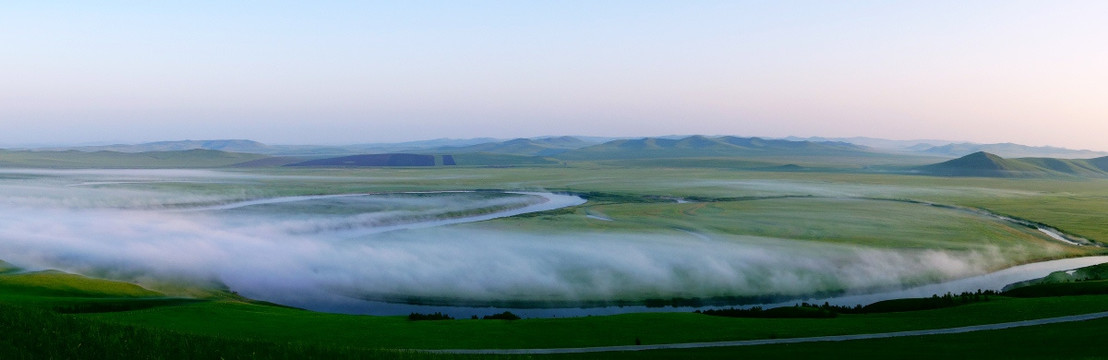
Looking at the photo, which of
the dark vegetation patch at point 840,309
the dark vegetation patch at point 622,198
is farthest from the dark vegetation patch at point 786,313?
the dark vegetation patch at point 622,198

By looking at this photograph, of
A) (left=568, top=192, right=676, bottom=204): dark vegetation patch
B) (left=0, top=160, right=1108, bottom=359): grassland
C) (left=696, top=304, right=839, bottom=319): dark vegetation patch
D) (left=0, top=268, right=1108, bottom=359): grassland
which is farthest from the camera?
(left=568, top=192, right=676, bottom=204): dark vegetation patch

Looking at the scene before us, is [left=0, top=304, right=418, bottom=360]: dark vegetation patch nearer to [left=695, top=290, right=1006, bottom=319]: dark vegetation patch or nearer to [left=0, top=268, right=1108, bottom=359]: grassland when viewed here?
[left=0, top=268, right=1108, bottom=359]: grassland

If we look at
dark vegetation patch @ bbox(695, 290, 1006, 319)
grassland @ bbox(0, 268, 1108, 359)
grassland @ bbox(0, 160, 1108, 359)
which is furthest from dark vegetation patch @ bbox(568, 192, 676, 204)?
grassland @ bbox(0, 268, 1108, 359)

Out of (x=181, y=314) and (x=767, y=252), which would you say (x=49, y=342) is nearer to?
(x=181, y=314)

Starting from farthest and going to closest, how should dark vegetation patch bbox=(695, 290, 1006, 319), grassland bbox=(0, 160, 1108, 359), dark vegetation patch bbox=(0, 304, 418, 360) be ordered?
dark vegetation patch bbox=(695, 290, 1006, 319) < grassland bbox=(0, 160, 1108, 359) < dark vegetation patch bbox=(0, 304, 418, 360)

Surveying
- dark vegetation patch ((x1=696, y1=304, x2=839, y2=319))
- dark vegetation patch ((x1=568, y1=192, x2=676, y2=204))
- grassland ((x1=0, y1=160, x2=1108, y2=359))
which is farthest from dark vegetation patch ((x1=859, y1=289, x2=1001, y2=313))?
dark vegetation patch ((x1=568, y1=192, x2=676, y2=204))

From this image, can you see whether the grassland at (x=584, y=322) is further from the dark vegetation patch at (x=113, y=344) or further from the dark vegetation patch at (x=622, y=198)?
the dark vegetation patch at (x=622, y=198)

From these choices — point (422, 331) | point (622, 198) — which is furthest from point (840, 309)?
point (622, 198)

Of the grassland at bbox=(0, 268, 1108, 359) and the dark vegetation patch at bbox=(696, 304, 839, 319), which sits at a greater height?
the grassland at bbox=(0, 268, 1108, 359)

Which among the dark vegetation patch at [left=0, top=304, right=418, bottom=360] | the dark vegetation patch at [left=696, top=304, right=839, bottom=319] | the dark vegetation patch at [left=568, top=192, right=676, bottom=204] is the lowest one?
the dark vegetation patch at [left=696, top=304, right=839, bottom=319]

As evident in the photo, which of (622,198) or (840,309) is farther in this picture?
(622,198)

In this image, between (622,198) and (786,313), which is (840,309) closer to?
(786,313)

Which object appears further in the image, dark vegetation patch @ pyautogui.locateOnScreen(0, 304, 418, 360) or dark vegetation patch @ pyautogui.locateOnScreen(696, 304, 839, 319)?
dark vegetation patch @ pyautogui.locateOnScreen(696, 304, 839, 319)
